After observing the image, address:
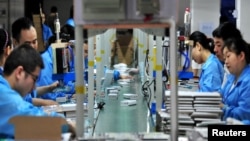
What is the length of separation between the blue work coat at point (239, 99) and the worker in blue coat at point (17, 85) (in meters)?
1.36

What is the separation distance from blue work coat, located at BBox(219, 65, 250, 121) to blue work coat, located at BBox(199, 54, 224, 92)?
0.69 m

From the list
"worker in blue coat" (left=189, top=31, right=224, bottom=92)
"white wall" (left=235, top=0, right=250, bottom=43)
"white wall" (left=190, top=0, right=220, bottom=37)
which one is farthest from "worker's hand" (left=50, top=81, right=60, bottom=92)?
"white wall" (left=190, top=0, right=220, bottom=37)

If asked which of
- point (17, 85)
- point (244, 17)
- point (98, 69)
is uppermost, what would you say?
point (244, 17)

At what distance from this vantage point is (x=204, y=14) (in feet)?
26.6

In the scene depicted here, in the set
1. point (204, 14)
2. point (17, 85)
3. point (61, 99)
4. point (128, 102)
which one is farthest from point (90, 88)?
point (204, 14)

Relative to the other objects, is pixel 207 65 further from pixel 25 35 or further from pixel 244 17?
pixel 244 17

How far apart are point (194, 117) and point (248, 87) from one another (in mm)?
826

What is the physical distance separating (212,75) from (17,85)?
234 cm

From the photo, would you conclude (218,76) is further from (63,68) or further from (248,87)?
(63,68)

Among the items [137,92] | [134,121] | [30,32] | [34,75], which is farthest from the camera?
[137,92]

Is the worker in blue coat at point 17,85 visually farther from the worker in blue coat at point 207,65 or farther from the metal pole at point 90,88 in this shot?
the worker in blue coat at point 207,65

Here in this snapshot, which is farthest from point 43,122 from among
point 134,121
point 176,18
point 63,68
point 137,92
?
point 137,92

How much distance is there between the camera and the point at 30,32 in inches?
152

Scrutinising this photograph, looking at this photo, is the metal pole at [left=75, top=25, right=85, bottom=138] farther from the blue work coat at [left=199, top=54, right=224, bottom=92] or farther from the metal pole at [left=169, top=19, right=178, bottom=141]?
the blue work coat at [left=199, top=54, right=224, bottom=92]
